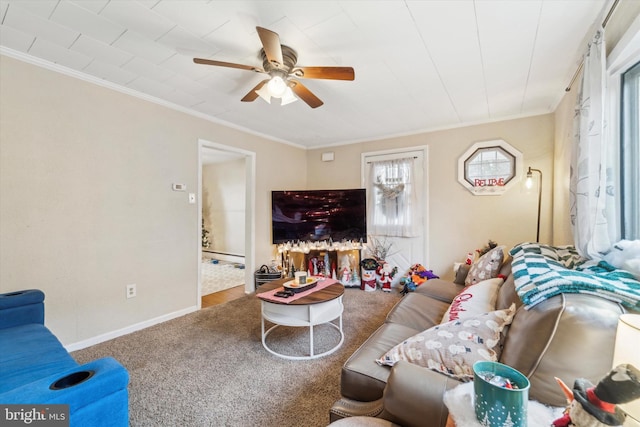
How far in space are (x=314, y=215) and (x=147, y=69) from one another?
108 inches

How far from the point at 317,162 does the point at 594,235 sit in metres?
3.95

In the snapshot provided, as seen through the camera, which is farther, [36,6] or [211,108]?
[211,108]

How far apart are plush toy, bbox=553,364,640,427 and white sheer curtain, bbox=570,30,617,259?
3.97ft

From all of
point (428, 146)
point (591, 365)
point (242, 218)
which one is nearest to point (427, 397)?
point (591, 365)

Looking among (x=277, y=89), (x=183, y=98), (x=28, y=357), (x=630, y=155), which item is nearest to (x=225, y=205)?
(x=183, y=98)

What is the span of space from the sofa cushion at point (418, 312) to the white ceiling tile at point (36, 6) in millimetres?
2989

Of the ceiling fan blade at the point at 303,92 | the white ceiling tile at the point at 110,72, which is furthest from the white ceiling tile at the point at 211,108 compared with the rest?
the ceiling fan blade at the point at 303,92

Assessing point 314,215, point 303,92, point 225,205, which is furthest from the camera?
point 225,205

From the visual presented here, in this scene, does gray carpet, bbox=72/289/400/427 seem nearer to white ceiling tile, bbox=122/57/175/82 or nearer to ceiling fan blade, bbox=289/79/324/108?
ceiling fan blade, bbox=289/79/324/108

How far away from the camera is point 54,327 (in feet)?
7.23

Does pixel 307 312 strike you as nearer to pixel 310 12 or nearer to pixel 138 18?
pixel 310 12

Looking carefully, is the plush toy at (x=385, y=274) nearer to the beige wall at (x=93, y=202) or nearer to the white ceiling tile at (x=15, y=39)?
the beige wall at (x=93, y=202)

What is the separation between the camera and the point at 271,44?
1.53 meters

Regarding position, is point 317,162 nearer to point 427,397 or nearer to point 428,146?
point 428,146
